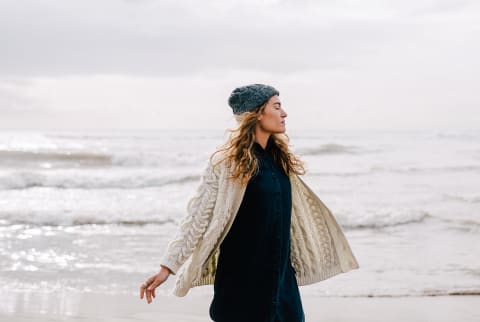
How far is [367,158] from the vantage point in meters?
28.3

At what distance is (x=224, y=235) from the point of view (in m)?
3.11

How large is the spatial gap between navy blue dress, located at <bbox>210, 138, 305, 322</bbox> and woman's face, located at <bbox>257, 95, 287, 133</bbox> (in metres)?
0.12

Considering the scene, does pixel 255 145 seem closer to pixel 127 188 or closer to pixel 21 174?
pixel 127 188

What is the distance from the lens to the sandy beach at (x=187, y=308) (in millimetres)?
6395

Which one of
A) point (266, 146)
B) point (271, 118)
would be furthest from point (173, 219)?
point (271, 118)

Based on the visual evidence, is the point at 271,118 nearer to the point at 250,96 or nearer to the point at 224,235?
the point at 250,96

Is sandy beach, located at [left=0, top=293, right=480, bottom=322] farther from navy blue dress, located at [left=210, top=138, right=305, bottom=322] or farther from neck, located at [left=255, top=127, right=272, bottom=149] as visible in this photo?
neck, located at [left=255, top=127, right=272, bottom=149]

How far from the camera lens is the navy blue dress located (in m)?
3.14

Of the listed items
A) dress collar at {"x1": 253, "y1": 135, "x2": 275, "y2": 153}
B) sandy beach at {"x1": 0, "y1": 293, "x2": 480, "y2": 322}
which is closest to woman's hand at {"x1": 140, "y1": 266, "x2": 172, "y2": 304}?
dress collar at {"x1": 253, "y1": 135, "x2": 275, "y2": 153}

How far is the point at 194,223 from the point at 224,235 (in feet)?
0.44

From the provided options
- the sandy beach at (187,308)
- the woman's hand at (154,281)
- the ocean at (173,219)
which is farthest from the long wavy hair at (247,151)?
the sandy beach at (187,308)

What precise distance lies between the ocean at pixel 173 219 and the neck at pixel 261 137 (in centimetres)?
28

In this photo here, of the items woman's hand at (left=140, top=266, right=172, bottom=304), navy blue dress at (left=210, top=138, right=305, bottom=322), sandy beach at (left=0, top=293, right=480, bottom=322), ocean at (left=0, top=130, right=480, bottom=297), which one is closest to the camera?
woman's hand at (left=140, top=266, right=172, bottom=304)

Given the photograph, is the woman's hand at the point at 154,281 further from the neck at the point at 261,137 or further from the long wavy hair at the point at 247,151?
the neck at the point at 261,137
